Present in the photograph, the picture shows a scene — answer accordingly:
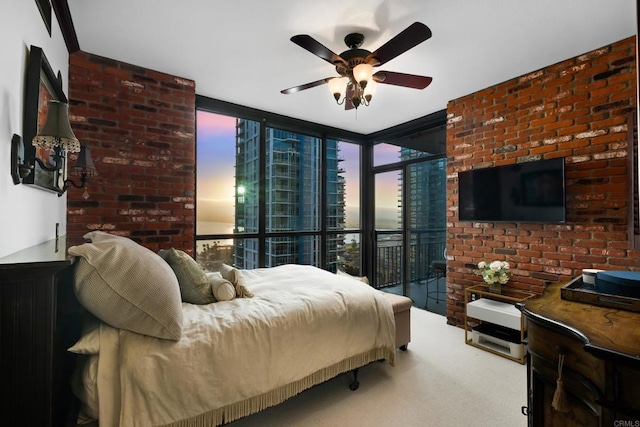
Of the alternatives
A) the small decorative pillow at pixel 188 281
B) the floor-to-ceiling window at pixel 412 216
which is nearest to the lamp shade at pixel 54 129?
the small decorative pillow at pixel 188 281

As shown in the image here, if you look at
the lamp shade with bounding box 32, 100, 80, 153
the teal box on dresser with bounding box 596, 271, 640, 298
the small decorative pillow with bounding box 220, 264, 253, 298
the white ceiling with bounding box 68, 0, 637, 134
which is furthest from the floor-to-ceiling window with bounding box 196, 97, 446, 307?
the teal box on dresser with bounding box 596, 271, 640, 298

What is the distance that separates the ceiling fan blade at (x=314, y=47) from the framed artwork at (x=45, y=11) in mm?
1411

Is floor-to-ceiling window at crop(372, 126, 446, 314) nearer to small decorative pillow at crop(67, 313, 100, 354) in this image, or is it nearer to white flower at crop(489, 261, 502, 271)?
Answer: white flower at crop(489, 261, 502, 271)

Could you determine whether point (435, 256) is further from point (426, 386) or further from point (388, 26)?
point (388, 26)

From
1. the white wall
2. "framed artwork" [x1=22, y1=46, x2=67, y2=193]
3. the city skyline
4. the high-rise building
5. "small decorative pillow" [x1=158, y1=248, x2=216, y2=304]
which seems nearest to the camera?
the white wall

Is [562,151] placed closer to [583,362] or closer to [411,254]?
[411,254]

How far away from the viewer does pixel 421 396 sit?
6.90 feet

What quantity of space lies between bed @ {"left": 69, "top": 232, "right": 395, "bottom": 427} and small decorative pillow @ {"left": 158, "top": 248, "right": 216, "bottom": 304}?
0.16 ft

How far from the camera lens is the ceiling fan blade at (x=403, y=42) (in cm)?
170

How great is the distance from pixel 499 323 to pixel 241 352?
94.3 inches

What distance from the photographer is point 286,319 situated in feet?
5.95

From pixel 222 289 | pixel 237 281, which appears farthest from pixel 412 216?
pixel 222 289

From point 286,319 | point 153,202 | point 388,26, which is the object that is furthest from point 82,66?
point 286,319

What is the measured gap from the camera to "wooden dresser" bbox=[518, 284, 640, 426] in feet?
2.57
